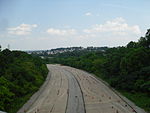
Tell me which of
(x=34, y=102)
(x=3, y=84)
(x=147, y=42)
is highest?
(x=147, y=42)

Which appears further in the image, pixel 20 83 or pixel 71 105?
pixel 20 83

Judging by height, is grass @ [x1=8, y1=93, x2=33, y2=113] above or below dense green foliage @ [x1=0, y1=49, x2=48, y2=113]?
below

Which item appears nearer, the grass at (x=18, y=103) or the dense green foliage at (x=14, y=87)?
the grass at (x=18, y=103)

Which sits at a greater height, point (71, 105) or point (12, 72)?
point (12, 72)

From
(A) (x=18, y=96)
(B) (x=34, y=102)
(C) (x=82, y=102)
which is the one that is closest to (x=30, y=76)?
(A) (x=18, y=96)

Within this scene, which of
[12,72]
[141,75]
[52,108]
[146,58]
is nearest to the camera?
[52,108]

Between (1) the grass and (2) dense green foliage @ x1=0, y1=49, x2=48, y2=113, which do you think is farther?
(2) dense green foliage @ x1=0, y1=49, x2=48, y2=113

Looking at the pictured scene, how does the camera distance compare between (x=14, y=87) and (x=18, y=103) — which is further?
(x=14, y=87)

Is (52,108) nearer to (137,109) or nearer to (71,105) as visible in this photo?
(71,105)

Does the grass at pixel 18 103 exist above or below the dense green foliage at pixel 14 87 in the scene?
below

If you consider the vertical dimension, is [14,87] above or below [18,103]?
above

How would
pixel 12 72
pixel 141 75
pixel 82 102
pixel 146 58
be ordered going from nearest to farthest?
1. pixel 82 102
2. pixel 141 75
3. pixel 12 72
4. pixel 146 58
